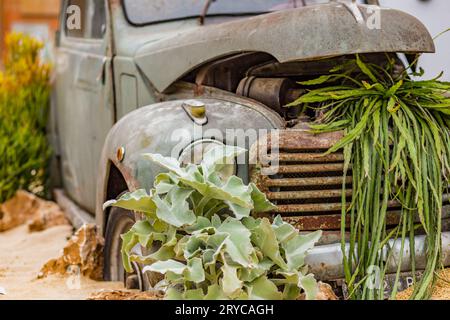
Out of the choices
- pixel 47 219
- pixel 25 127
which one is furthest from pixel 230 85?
pixel 25 127

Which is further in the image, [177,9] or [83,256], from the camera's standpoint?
[177,9]

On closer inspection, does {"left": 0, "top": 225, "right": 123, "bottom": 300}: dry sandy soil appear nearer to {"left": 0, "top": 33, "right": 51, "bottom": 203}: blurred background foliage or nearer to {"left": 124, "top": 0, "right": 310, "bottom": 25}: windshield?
{"left": 0, "top": 33, "right": 51, "bottom": 203}: blurred background foliage

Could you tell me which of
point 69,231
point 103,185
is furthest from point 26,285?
point 69,231

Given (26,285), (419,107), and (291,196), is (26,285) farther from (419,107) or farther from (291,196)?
(419,107)

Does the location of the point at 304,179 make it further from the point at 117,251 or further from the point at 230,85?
the point at 117,251

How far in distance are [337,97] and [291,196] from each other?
16.8 inches

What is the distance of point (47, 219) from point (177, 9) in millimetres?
1802

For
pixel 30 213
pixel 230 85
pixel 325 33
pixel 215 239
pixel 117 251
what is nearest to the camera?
pixel 215 239

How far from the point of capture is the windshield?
4.14 meters

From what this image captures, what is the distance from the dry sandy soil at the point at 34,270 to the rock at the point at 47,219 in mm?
66

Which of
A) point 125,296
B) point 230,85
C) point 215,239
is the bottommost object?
point 125,296

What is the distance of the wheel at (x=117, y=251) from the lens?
3.26 metres

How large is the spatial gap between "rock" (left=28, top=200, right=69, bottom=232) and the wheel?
4.87 feet

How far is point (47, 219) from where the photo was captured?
5199 mm
